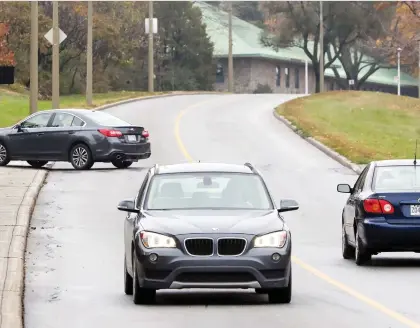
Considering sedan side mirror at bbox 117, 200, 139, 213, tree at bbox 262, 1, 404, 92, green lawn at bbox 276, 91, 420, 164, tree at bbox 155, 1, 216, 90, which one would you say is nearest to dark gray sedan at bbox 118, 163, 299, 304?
sedan side mirror at bbox 117, 200, 139, 213

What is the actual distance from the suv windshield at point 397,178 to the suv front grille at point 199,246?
5.40 metres

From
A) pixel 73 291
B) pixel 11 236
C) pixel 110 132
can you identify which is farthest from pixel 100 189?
pixel 73 291

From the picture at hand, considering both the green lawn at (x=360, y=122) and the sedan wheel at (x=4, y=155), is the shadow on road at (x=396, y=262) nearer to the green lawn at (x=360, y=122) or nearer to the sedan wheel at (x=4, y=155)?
the sedan wheel at (x=4, y=155)

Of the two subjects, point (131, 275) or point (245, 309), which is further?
point (131, 275)

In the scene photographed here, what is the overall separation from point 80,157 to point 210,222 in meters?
23.7

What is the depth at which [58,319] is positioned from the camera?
45.1 ft

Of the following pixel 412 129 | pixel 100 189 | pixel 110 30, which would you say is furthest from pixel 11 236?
pixel 110 30

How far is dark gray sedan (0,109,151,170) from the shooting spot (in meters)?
37.7

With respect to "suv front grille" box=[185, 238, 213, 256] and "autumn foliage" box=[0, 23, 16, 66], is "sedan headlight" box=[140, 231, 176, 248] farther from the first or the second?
"autumn foliage" box=[0, 23, 16, 66]

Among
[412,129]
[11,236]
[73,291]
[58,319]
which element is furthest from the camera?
[412,129]

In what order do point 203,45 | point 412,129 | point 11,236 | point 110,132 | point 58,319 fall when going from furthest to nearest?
1. point 203,45
2. point 412,129
3. point 110,132
4. point 11,236
5. point 58,319

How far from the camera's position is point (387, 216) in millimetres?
18953

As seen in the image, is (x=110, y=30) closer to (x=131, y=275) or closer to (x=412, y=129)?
(x=412, y=129)

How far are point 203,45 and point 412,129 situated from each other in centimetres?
5077
